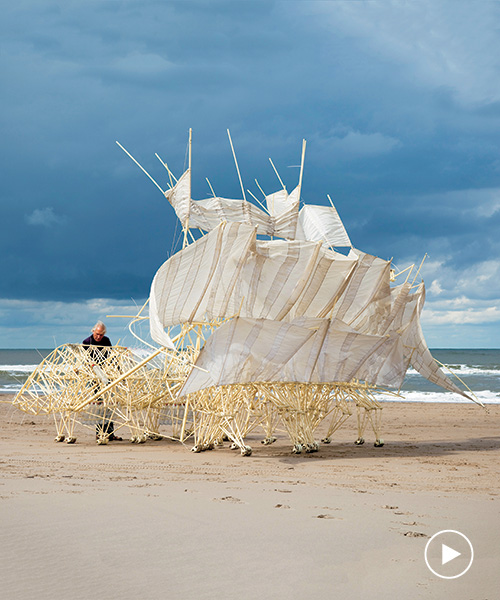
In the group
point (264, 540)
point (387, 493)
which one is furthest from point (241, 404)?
point (264, 540)

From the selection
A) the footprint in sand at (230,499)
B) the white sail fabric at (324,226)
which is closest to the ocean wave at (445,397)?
the white sail fabric at (324,226)

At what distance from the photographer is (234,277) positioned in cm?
732

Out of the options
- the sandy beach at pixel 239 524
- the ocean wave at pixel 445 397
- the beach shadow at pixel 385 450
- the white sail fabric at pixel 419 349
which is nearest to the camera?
the sandy beach at pixel 239 524

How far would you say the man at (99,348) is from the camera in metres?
9.63

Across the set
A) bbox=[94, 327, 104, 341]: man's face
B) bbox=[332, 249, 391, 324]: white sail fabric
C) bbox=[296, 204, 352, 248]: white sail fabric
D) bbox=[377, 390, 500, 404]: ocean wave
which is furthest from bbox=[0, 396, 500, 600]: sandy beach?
bbox=[377, 390, 500, 404]: ocean wave

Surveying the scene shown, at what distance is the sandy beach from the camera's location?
3.07 meters

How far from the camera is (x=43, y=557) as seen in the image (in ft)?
11.1

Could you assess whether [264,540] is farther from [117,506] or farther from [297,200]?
[297,200]

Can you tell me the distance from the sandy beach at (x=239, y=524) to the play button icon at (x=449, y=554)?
0.05 metres

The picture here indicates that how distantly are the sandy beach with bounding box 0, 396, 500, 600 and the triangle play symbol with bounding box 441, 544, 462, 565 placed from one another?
0.13 meters

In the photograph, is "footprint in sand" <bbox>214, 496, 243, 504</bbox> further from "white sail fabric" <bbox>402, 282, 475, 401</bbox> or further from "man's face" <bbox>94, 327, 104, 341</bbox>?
"man's face" <bbox>94, 327, 104, 341</bbox>

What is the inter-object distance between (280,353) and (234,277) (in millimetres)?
1111

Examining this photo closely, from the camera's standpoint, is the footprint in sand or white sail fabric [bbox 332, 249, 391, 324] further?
white sail fabric [bbox 332, 249, 391, 324]

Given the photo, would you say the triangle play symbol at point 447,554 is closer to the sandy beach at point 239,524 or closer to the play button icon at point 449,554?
the play button icon at point 449,554
